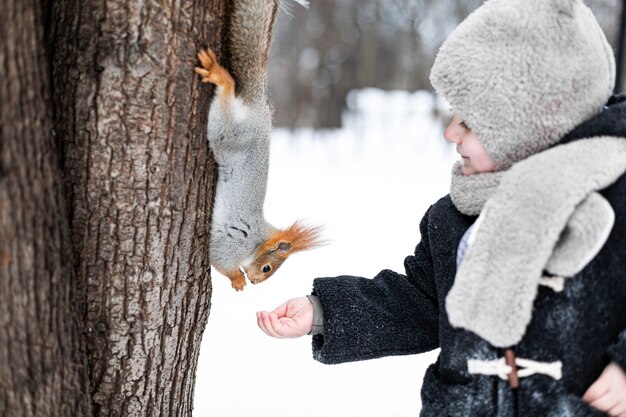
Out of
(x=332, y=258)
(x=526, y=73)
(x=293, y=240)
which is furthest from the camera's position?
(x=332, y=258)

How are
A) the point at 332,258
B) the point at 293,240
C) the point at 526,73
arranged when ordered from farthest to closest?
the point at 332,258, the point at 293,240, the point at 526,73

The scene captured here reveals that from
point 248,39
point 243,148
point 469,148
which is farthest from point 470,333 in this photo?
point 248,39

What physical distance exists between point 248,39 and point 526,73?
0.61 metres

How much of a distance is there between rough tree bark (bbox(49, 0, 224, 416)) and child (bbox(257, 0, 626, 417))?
55 cm

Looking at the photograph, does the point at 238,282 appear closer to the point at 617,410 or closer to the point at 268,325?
the point at 268,325

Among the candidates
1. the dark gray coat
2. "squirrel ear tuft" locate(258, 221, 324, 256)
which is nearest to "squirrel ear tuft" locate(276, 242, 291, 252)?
"squirrel ear tuft" locate(258, 221, 324, 256)

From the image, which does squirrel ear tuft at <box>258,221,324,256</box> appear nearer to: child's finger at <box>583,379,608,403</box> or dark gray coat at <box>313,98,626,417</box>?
dark gray coat at <box>313,98,626,417</box>

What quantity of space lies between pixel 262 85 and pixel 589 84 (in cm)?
76

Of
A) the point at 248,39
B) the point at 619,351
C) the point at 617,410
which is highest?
the point at 248,39

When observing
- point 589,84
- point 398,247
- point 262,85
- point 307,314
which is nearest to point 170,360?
point 307,314

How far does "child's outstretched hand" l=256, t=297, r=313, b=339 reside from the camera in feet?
5.47

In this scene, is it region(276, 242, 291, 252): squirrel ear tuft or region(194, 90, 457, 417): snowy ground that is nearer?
region(276, 242, 291, 252): squirrel ear tuft

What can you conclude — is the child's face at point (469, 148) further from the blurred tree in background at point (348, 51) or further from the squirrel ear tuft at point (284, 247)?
the blurred tree in background at point (348, 51)

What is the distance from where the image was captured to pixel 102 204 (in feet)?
4.61
